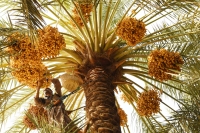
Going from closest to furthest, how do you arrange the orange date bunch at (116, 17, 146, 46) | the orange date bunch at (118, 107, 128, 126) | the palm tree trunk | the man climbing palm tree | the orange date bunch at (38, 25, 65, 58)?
the orange date bunch at (38, 25, 65, 58), the palm tree trunk, the orange date bunch at (116, 17, 146, 46), the man climbing palm tree, the orange date bunch at (118, 107, 128, 126)

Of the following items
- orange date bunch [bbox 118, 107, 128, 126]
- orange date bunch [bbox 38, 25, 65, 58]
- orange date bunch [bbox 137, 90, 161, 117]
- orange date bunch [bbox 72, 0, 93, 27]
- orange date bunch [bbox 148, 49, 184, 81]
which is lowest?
orange date bunch [bbox 118, 107, 128, 126]

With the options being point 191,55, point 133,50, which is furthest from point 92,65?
point 191,55

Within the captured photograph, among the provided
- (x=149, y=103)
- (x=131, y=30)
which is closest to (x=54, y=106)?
(x=149, y=103)

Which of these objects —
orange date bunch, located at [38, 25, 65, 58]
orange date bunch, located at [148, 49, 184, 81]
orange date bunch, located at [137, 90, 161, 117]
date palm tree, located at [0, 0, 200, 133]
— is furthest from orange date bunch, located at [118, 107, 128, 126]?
orange date bunch, located at [38, 25, 65, 58]

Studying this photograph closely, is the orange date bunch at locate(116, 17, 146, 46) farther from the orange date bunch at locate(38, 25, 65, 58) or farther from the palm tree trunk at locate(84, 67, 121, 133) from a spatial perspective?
the orange date bunch at locate(38, 25, 65, 58)

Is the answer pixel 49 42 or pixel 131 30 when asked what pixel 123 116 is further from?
pixel 49 42

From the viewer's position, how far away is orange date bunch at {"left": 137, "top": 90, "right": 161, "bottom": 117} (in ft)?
18.7

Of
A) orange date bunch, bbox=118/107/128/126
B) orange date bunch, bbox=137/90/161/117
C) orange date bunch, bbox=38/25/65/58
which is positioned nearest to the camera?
orange date bunch, bbox=38/25/65/58

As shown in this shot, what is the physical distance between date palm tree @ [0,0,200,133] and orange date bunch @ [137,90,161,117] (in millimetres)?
15

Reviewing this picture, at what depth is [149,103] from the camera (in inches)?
225

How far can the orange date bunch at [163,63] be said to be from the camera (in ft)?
17.4

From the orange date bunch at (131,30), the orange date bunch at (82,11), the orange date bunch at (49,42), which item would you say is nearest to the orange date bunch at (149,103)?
the orange date bunch at (131,30)

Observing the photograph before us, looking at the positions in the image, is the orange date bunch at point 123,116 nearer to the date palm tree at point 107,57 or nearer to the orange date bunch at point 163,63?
the date palm tree at point 107,57

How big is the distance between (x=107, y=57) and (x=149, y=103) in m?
1.00
